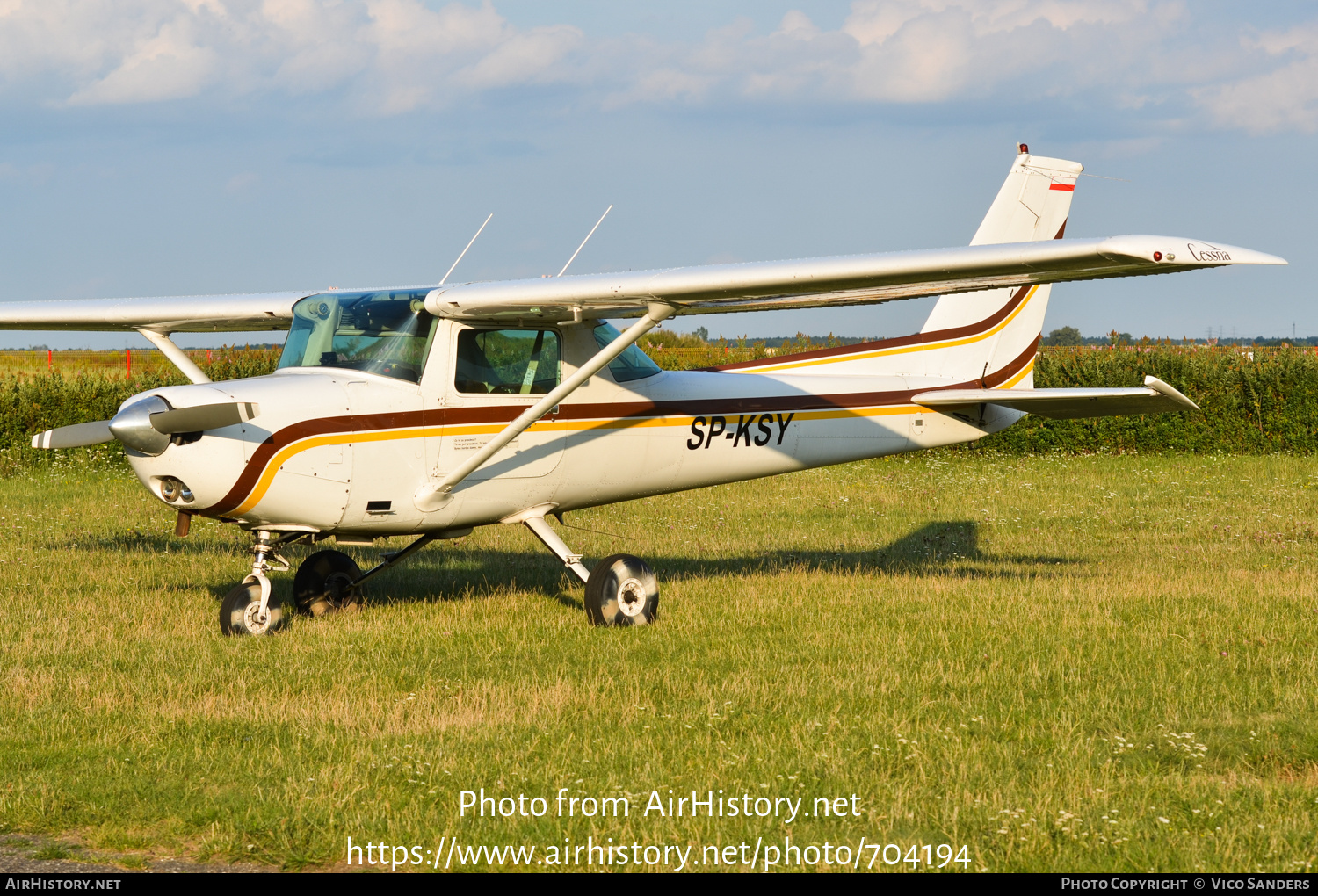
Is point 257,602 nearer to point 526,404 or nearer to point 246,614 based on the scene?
point 246,614

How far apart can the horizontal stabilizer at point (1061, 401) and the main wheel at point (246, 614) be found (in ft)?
19.8

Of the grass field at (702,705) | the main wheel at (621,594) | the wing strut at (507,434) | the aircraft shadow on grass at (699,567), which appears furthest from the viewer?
the aircraft shadow on grass at (699,567)

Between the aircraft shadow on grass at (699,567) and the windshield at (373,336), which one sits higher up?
the windshield at (373,336)

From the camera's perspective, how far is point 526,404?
9.62 meters

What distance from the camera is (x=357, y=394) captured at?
8812 mm

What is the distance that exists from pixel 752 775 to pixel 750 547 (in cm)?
886

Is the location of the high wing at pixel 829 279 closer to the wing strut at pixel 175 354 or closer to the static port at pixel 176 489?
the wing strut at pixel 175 354

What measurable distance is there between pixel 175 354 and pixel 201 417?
3.22m

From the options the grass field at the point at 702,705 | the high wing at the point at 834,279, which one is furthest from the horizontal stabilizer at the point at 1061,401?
the high wing at the point at 834,279

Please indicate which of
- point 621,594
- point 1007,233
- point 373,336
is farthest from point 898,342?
point 373,336

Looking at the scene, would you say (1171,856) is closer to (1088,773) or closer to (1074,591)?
(1088,773)

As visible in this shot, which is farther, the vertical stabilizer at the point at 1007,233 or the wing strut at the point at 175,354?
the vertical stabilizer at the point at 1007,233

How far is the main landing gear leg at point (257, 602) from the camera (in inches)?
355

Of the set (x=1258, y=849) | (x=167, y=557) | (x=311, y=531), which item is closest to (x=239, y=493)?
(x=311, y=531)
